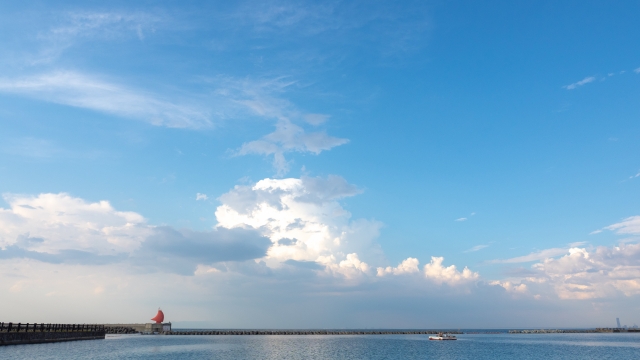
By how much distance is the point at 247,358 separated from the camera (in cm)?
8050

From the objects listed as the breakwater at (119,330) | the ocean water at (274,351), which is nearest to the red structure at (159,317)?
the breakwater at (119,330)

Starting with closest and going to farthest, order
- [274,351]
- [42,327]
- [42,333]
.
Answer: [42,333], [42,327], [274,351]

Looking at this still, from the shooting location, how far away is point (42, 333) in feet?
293

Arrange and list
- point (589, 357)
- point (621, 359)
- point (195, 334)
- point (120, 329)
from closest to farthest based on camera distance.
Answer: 1. point (621, 359)
2. point (589, 357)
3. point (120, 329)
4. point (195, 334)

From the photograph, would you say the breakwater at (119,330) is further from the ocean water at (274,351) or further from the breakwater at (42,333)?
the breakwater at (42,333)

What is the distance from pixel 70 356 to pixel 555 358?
88554mm

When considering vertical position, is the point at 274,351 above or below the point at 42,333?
below

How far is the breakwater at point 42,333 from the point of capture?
7915cm

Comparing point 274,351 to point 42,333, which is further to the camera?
point 274,351

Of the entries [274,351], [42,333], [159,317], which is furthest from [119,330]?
[274,351]

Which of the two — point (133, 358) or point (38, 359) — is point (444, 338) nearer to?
point (133, 358)

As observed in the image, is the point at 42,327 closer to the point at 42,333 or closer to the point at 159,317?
the point at 42,333

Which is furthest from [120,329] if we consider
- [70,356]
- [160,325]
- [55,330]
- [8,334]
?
[70,356]

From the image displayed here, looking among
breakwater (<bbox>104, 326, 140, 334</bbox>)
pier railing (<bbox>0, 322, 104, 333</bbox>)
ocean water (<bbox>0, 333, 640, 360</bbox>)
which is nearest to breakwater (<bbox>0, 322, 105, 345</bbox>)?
pier railing (<bbox>0, 322, 104, 333</bbox>)
